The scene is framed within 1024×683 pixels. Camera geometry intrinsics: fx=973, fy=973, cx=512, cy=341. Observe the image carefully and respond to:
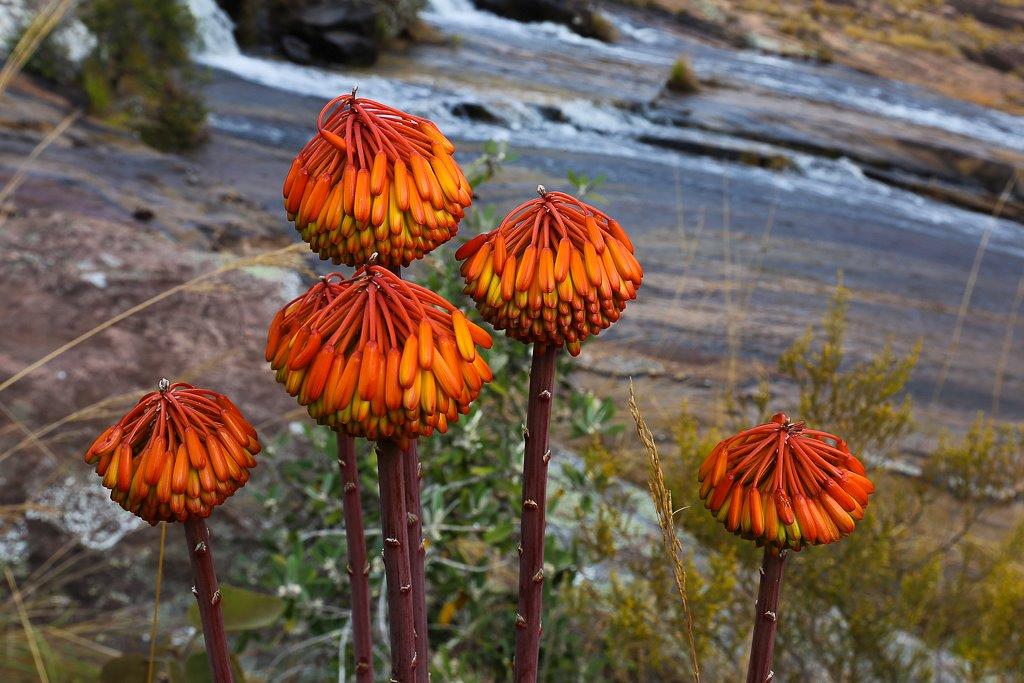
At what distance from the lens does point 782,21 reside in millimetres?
19281

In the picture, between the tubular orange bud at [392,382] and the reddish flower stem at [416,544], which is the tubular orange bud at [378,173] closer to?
the reddish flower stem at [416,544]

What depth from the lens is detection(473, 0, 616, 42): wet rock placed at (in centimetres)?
1720

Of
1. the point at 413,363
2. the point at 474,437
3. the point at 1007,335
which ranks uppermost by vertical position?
the point at 413,363

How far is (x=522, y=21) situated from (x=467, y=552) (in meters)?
15.6

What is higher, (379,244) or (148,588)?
(379,244)

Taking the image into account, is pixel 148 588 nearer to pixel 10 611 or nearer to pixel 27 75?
pixel 10 611

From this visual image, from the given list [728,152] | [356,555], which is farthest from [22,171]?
[728,152]

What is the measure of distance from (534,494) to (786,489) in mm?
312

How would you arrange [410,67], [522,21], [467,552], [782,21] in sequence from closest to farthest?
[467,552] < [410,67] < [522,21] < [782,21]

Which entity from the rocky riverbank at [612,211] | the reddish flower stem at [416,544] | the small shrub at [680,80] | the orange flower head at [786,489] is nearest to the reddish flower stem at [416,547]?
the reddish flower stem at [416,544]

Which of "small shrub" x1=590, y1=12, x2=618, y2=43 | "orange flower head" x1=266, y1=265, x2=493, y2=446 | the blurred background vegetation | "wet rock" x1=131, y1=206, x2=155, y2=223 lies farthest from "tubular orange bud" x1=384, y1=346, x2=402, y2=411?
"small shrub" x1=590, y1=12, x2=618, y2=43

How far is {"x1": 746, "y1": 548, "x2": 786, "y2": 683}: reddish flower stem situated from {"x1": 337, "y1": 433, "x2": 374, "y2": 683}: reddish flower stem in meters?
0.57

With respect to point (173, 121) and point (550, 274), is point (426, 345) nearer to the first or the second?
point (550, 274)

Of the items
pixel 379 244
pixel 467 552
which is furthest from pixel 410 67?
pixel 379 244
